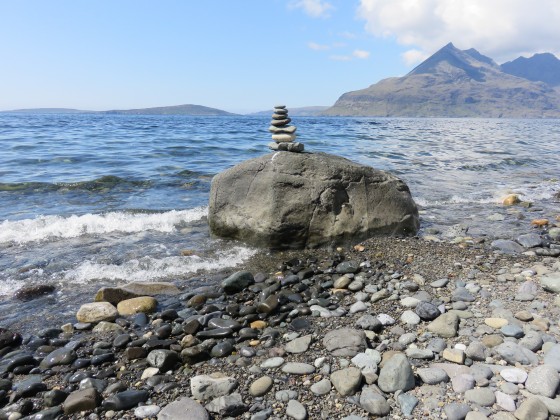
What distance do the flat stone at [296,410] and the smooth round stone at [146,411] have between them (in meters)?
1.18

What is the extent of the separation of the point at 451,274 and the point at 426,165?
1609 centimetres

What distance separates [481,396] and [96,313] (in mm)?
4756

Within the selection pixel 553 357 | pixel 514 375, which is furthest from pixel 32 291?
pixel 553 357

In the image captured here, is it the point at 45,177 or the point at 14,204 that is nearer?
the point at 14,204

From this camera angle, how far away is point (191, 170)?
60.2 ft

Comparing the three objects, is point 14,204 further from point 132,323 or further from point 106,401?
point 106,401

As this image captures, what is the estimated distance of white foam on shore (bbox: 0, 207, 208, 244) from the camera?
900 cm

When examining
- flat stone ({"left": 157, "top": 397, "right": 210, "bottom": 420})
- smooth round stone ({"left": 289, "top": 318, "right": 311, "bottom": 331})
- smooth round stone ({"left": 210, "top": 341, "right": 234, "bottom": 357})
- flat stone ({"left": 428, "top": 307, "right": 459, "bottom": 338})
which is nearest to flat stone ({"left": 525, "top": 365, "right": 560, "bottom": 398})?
flat stone ({"left": 428, "top": 307, "right": 459, "bottom": 338})

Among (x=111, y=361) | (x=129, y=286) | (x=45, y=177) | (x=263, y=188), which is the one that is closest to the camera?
(x=111, y=361)

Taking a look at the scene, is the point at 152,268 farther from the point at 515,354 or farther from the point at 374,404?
the point at 515,354

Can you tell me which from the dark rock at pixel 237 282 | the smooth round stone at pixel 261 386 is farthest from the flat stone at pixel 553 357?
the dark rock at pixel 237 282

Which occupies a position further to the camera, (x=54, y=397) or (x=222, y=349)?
(x=222, y=349)

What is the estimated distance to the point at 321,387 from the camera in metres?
3.72

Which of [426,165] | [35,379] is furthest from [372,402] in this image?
[426,165]
